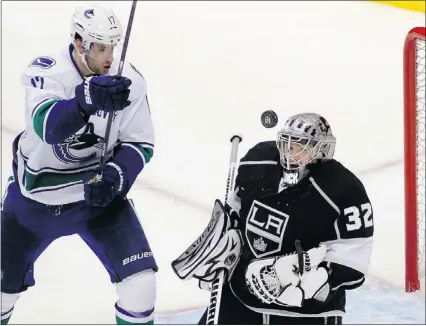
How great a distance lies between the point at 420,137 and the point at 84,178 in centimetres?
150

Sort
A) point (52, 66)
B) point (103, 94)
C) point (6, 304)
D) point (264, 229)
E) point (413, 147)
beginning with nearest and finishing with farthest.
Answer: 1. point (103, 94)
2. point (264, 229)
3. point (52, 66)
4. point (6, 304)
5. point (413, 147)

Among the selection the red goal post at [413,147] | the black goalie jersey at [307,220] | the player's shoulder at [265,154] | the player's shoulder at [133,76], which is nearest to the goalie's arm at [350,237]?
the black goalie jersey at [307,220]

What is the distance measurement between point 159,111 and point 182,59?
1.68 feet

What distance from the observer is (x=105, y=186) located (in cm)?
274

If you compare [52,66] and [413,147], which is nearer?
[52,66]

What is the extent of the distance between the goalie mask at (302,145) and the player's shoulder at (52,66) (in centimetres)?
57

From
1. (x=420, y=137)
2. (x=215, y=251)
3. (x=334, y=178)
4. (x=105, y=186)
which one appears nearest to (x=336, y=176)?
(x=334, y=178)

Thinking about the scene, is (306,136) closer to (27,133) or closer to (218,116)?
(27,133)

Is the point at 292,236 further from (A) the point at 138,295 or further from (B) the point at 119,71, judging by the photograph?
(B) the point at 119,71

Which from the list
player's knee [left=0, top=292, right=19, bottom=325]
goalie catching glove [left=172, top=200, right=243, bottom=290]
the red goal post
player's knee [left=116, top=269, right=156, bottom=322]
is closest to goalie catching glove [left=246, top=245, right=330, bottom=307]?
goalie catching glove [left=172, top=200, right=243, bottom=290]

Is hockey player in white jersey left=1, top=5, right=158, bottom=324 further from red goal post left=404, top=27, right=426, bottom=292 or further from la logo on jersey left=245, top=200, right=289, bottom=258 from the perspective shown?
red goal post left=404, top=27, right=426, bottom=292

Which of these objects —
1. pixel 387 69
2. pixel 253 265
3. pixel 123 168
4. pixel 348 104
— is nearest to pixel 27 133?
pixel 123 168

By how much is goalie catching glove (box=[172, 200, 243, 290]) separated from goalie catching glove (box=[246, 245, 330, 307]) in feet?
0.42

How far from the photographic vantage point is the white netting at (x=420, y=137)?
146 inches
